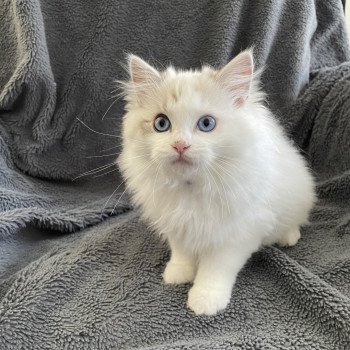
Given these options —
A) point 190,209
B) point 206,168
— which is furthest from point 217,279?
point 206,168

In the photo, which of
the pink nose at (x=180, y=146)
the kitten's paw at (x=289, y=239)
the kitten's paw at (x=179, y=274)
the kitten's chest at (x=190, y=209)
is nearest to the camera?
the pink nose at (x=180, y=146)

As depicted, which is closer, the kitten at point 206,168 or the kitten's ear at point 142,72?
the kitten at point 206,168

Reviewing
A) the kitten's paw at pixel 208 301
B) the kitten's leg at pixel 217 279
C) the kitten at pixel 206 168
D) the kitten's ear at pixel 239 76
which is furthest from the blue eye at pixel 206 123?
the kitten's paw at pixel 208 301

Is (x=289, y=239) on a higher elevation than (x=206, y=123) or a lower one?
lower

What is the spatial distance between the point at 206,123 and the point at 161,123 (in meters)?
0.11

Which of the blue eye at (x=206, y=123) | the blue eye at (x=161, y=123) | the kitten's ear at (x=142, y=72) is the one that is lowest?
the blue eye at (x=161, y=123)

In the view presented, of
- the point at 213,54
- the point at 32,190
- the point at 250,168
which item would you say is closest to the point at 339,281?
the point at 250,168

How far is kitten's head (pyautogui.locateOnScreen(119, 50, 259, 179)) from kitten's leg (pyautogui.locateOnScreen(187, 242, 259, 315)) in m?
0.26

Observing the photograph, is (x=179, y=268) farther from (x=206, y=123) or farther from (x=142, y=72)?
(x=142, y=72)

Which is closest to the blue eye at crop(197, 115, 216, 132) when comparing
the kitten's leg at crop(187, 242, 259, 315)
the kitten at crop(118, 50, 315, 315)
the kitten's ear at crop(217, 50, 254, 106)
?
the kitten at crop(118, 50, 315, 315)

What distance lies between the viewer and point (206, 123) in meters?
1.07

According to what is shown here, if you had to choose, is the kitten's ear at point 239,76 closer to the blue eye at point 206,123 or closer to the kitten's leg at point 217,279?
the blue eye at point 206,123

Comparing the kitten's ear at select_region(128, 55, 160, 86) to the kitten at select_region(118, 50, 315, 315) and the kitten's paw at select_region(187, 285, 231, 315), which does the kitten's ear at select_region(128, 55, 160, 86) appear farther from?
the kitten's paw at select_region(187, 285, 231, 315)

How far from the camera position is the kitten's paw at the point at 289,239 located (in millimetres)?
1407
